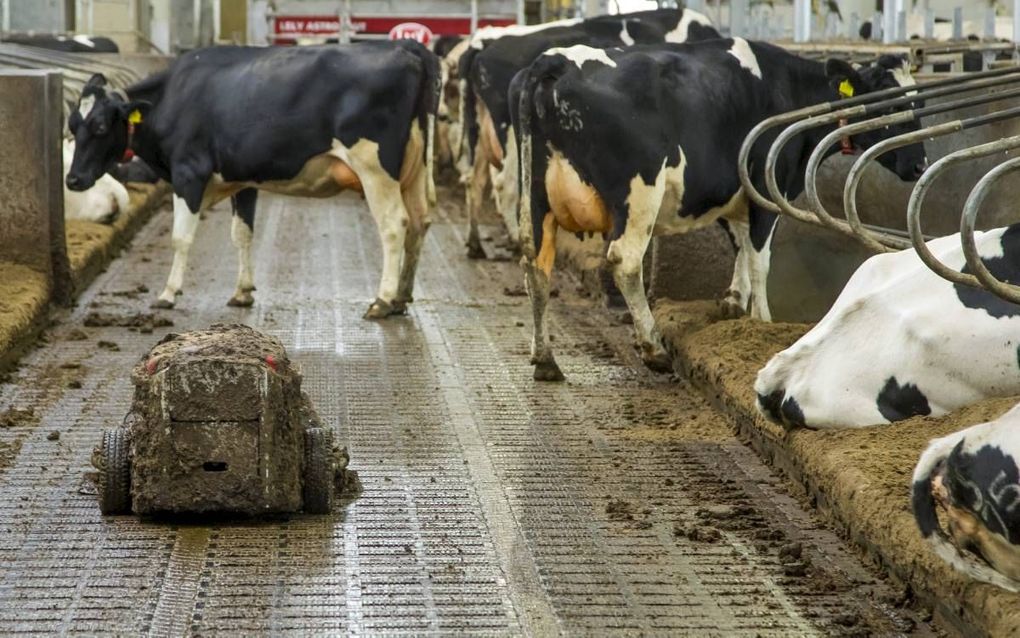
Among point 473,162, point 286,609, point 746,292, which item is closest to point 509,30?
point 473,162

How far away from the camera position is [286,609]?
5.51m

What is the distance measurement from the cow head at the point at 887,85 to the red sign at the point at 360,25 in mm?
15694

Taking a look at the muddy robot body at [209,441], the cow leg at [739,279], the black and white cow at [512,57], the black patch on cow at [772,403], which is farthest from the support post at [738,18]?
the muddy robot body at [209,441]

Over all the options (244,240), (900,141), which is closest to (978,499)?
(900,141)

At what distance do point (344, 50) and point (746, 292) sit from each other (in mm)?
3381

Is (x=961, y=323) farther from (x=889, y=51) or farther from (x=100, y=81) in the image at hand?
(x=100, y=81)

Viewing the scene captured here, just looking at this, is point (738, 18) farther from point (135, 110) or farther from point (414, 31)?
point (414, 31)

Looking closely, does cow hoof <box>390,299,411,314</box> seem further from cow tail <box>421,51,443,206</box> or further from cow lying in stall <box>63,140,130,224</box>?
cow lying in stall <box>63,140,130,224</box>

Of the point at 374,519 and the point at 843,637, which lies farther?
the point at 374,519

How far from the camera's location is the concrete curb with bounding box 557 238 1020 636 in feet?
17.3

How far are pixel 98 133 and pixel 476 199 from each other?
4.01m

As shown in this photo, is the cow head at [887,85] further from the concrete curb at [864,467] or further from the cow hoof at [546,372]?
the cow hoof at [546,372]

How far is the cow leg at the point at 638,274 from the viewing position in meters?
9.30

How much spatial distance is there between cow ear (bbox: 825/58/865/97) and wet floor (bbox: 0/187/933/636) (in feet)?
6.61
